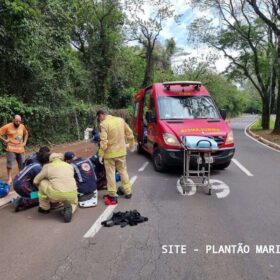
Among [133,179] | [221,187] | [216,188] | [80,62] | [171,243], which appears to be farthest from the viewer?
[80,62]

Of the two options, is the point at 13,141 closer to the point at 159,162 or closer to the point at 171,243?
the point at 159,162

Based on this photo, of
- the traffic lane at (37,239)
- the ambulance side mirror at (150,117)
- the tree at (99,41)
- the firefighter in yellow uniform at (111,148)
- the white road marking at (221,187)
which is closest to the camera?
the traffic lane at (37,239)

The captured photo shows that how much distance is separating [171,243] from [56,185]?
234 centimetres

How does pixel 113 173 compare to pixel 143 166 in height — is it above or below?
above

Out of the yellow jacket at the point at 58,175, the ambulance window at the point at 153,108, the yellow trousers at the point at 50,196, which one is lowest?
the yellow trousers at the point at 50,196

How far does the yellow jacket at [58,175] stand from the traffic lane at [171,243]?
111 cm

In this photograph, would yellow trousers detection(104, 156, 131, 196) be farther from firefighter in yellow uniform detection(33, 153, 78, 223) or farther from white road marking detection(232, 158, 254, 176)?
white road marking detection(232, 158, 254, 176)

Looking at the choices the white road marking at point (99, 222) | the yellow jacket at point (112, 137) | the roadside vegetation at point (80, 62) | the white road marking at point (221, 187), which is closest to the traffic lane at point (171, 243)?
the white road marking at point (99, 222)

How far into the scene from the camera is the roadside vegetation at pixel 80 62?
15727mm

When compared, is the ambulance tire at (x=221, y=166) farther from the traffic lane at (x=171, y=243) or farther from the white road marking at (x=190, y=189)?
the traffic lane at (x=171, y=243)

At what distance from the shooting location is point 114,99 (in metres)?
37.2

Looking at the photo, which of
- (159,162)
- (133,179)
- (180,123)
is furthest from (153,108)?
(133,179)

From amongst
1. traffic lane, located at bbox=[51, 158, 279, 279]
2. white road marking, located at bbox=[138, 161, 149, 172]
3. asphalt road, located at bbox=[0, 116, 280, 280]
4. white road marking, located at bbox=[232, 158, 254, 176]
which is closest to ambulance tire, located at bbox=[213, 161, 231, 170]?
white road marking, located at bbox=[232, 158, 254, 176]

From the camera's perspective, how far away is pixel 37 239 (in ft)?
18.6
